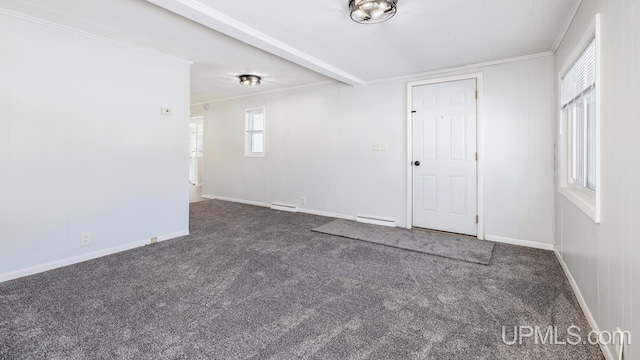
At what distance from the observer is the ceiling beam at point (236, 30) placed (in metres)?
2.28

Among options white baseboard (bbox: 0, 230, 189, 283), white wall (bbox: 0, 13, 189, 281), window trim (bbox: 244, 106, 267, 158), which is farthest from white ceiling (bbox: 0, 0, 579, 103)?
white baseboard (bbox: 0, 230, 189, 283)

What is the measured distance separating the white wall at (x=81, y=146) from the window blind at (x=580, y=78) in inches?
168

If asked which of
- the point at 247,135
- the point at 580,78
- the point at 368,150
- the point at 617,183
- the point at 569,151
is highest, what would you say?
the point at 247,135

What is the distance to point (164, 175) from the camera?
12.5ft

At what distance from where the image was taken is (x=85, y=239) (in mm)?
3105

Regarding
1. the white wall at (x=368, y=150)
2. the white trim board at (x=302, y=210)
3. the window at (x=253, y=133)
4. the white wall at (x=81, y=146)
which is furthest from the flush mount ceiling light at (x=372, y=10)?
the window at (x=253, y=133)

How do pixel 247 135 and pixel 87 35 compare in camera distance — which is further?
pixel 247 135

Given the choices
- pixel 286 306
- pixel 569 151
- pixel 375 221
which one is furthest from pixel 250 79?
pixel 569 151

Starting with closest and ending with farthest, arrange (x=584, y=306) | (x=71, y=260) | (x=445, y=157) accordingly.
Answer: (x=584, y=306) < (x=71, y=260) < (x=445, y=157)

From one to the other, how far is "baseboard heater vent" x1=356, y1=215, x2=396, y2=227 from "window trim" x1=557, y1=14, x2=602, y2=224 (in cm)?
215

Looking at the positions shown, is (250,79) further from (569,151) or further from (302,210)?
(569,151)

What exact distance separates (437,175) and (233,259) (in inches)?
119

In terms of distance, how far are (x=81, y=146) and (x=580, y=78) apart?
4.78 meters

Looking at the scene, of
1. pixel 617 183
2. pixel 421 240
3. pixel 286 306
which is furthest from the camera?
pixel 421 240
